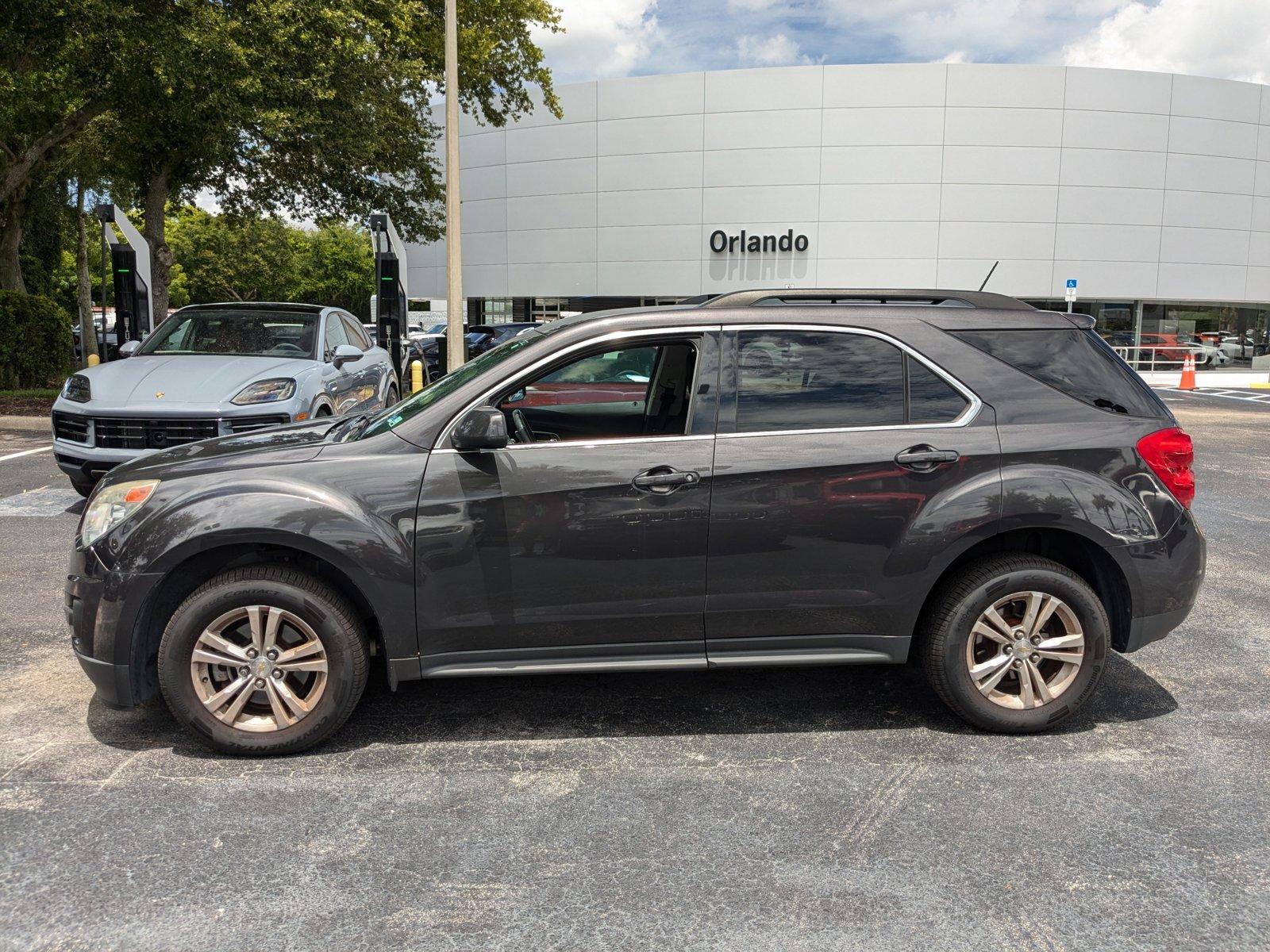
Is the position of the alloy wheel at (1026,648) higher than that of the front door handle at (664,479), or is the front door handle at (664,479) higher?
the front door handle at (664,479)

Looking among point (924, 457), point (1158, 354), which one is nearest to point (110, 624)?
point (924, 457)

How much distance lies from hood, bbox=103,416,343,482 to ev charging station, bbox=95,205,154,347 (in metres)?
14.1

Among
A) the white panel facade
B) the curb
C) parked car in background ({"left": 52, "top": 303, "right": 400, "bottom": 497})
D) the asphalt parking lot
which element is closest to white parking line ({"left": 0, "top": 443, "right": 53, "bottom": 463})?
the curb

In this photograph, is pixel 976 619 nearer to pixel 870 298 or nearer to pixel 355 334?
pixel 870 298

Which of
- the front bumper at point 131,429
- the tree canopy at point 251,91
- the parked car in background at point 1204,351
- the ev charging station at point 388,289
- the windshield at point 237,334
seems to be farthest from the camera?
the parked car in background at point 1204,351

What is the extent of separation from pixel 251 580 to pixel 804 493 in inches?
84.5

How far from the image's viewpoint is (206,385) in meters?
8.01

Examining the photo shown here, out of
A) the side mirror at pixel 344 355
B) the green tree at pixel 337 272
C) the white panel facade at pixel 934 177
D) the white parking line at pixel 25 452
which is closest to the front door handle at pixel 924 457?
the side mirror at pixel 344 355

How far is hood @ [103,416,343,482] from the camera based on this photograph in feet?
12.8

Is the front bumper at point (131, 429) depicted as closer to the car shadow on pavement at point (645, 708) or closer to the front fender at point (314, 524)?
the car shadow on pavement at point (645, 708)

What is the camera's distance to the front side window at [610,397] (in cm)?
409

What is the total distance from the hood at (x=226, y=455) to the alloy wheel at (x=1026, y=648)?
2784 millimetres

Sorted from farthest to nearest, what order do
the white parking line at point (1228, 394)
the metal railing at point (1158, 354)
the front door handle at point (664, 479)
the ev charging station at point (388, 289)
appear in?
the metal railing at point (1158, 354)
the white parking line at point (1228, 394)
the ev charging station at point (388, 289)
the front door handle at point (664, 479)

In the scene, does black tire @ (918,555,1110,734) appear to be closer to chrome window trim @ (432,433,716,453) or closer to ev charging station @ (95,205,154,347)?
chrome window trim @ (432,433,716,453)
